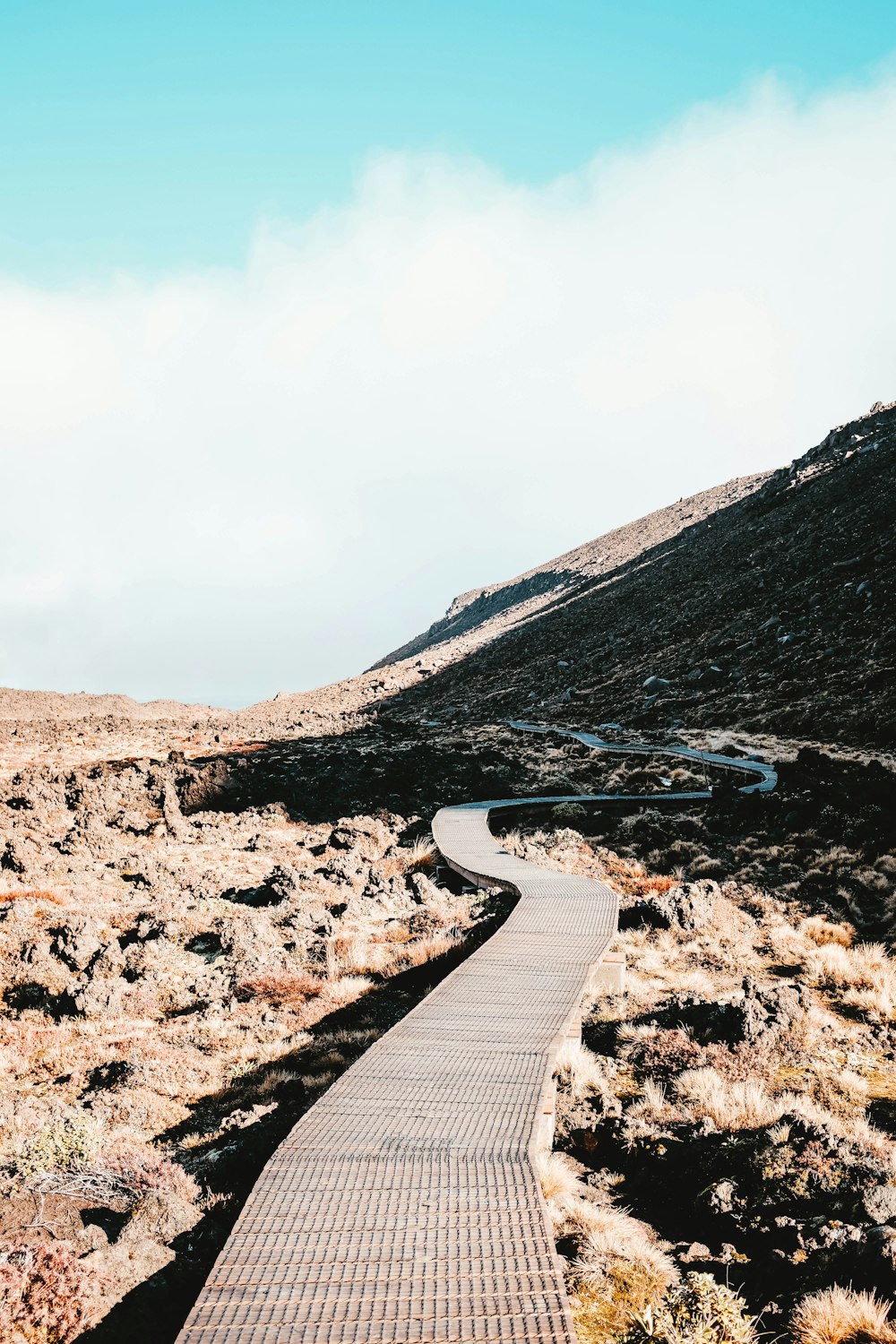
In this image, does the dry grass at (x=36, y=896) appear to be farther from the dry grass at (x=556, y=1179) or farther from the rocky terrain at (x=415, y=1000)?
the dry grass at (x=556, y=1179)

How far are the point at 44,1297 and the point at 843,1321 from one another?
473cm

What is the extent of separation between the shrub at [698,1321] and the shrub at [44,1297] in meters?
3.23

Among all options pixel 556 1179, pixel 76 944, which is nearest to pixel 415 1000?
pixel 556 1179

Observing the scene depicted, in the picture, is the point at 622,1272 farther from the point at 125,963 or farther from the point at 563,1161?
the point at 125,963

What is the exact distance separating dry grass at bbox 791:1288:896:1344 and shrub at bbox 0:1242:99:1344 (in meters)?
4.21

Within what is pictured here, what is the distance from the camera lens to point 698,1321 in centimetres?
430

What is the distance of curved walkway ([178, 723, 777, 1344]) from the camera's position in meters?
3.87

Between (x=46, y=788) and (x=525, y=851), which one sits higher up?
(x=46, y=788)

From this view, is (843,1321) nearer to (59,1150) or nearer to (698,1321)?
(698,1321)

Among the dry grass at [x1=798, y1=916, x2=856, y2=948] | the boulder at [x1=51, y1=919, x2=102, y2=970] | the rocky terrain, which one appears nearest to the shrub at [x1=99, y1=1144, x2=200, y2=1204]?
the rocky terrain

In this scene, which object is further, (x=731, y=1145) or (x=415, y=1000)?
(x=415, y=1000)

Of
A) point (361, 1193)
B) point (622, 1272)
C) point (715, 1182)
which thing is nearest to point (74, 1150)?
point (361, 1193)

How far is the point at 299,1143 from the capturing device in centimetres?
572

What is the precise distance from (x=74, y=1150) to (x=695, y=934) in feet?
33.3
